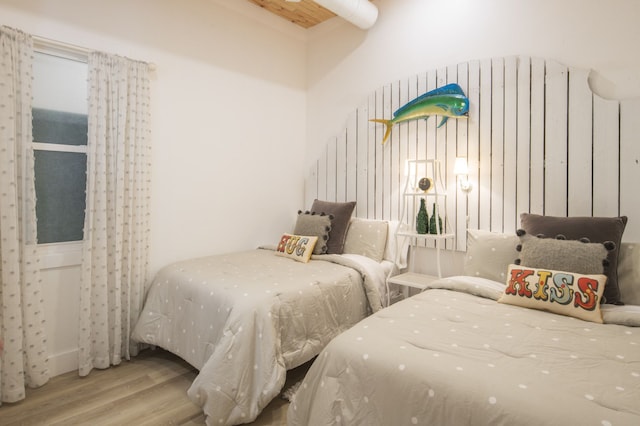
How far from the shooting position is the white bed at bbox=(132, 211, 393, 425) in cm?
185

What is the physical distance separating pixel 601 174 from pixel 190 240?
287 cm

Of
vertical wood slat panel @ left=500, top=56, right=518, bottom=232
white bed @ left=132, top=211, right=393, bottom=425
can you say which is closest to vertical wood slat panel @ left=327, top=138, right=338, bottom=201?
white bed @ left=132, top=211, right=393, bottom=425

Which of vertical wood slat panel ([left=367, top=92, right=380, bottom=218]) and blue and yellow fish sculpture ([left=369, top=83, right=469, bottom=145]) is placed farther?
vertical wood slat panel ([left=367, top=92, right=380, bottom=218])

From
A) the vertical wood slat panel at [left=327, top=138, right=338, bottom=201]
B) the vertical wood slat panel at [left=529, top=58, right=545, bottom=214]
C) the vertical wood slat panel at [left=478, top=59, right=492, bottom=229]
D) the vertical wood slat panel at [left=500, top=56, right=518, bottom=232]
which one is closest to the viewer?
the vertical wood slat panel at [left=529, top=58, right=545, bottom=214]

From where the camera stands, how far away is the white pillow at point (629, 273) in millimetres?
1856

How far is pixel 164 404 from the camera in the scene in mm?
2059

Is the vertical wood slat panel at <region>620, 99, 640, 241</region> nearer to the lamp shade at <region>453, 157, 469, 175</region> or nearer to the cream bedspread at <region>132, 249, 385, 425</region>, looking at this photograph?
the lamp shade at <region>453, 157, 469, 175</region>

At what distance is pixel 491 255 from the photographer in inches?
88.9

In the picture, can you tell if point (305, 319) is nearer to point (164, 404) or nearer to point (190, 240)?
point (164, 404)

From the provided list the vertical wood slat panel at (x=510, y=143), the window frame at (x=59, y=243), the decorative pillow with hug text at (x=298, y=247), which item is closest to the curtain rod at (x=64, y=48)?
the window frame at (x=59, y=243)

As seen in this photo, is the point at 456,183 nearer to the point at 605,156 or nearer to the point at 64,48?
the point at 605,156

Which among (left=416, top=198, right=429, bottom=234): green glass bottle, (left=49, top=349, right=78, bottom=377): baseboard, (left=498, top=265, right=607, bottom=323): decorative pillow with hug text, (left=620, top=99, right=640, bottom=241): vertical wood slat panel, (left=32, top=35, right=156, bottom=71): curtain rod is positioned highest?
(left=32, top=35, right=156, bottom=71): curtain rod

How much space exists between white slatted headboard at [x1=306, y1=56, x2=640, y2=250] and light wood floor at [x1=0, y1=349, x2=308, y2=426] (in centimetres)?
171

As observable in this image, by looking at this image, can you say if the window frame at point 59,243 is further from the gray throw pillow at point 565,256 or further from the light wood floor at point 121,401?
the gray throw pillow at point 565,256
